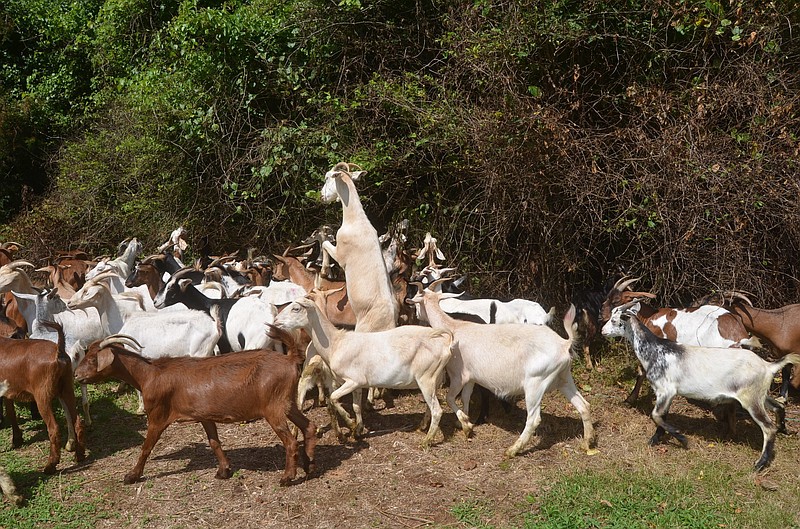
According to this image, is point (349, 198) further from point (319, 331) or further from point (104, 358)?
point (104, 358)

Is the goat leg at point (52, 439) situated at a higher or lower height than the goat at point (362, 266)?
lower

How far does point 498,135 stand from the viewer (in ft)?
27.9

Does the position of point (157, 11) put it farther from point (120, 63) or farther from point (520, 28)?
point (520, 28)

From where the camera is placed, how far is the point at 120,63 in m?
14.1

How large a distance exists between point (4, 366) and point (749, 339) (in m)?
6.18

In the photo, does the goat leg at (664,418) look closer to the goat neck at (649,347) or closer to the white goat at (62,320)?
the goat neck at (649,347)

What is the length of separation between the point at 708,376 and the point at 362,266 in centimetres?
322

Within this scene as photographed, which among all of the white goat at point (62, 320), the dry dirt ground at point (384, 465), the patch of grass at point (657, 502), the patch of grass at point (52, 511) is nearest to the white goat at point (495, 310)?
the dry dirt ground at point (384, 465)

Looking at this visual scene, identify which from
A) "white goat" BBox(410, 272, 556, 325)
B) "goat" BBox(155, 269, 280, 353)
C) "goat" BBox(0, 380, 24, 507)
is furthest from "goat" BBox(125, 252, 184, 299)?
"goat" BBox(0, 380, 24, 507)

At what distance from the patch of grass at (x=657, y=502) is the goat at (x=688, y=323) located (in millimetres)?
1628

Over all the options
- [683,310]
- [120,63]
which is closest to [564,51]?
[683,310]

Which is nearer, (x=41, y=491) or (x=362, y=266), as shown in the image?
(x=41, y=491)

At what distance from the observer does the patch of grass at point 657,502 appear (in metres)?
5.10

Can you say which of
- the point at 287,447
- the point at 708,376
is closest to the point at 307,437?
the point at 287,447
